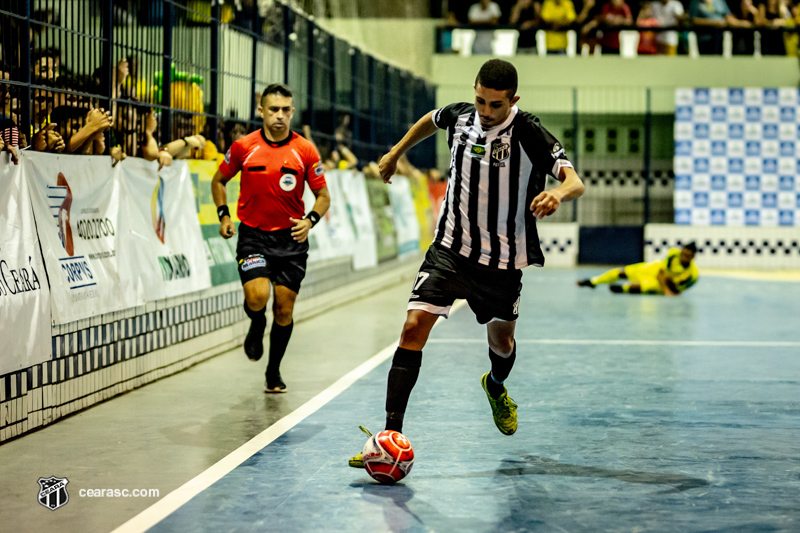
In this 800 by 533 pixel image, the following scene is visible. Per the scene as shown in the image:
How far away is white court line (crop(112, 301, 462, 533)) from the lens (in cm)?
430

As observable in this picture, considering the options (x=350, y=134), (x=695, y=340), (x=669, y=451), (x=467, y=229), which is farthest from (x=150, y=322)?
(x=350, y=134)

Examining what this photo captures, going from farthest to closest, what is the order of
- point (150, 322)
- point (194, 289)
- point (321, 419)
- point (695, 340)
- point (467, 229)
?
1. point (695, 340)
2. point (194, 289)
3. point (150, 322)
4. point (321, 419)
5. point (467, 229)

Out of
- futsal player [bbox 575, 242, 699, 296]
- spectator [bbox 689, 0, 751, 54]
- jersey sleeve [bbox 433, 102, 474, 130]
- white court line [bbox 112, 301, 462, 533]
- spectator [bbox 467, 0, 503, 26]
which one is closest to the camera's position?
white court line [bbox 112, 301, 462, 533]

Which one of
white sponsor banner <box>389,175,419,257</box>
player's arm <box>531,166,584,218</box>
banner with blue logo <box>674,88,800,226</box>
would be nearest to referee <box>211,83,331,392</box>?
player's arm <box>531,166,584,218</box>

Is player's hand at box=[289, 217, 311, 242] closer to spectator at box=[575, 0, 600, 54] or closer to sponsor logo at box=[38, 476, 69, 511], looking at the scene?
sponsor logo at box=[38, 476, 69, 511]

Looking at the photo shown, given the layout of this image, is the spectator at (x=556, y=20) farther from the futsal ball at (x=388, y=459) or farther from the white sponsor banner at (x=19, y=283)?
the futsal ball at (x=388, y=459)

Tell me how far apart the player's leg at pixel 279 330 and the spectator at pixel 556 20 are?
64.1 ft

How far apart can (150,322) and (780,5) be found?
22145 mm

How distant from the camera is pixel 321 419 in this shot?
649 cm

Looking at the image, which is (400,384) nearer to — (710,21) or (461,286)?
(461,286)

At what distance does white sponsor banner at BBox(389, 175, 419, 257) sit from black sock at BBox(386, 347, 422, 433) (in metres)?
12.0

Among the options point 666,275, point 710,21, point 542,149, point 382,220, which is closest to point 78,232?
point 542,149

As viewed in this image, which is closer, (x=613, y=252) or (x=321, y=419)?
(x=321, y=419)

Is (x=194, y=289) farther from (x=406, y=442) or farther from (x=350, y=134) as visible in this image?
(x=350, y=134)
